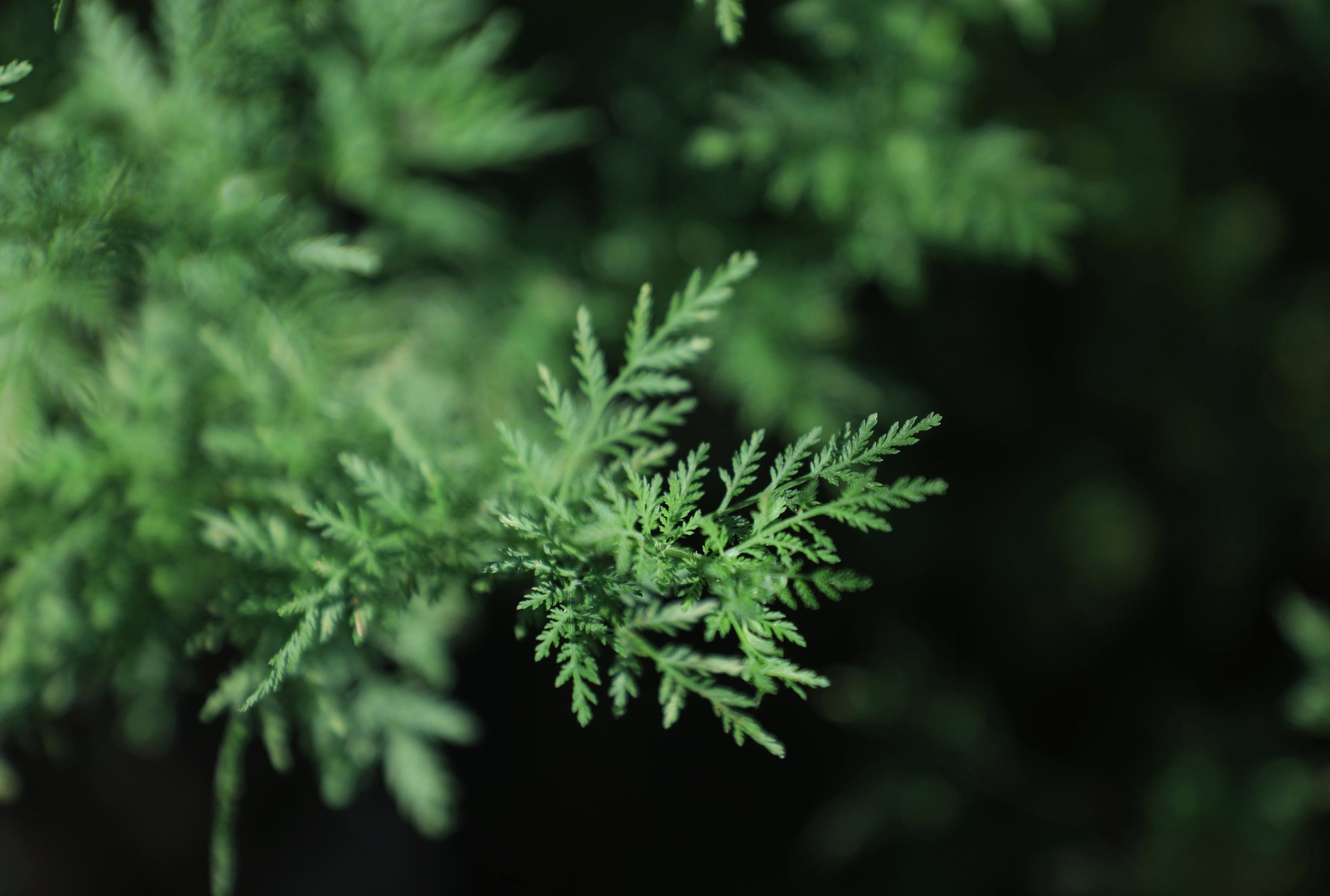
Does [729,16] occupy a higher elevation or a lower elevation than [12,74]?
higher

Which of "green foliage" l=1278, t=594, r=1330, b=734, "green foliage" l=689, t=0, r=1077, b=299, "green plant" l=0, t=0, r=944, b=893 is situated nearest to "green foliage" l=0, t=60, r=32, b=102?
"green plant" l=0, t=0, r=944, b=893

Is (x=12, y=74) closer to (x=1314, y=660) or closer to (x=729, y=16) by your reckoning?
(x=729, y=16)

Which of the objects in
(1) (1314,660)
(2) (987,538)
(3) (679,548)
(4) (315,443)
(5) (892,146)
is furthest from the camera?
(2) (987,538)

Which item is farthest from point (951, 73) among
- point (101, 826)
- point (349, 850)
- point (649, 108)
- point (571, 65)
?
point (101, 826)

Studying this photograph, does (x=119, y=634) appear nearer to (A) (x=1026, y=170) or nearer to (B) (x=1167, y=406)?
(A) (x=1026, y=170)

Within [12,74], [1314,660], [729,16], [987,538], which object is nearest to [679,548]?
[729,16]
